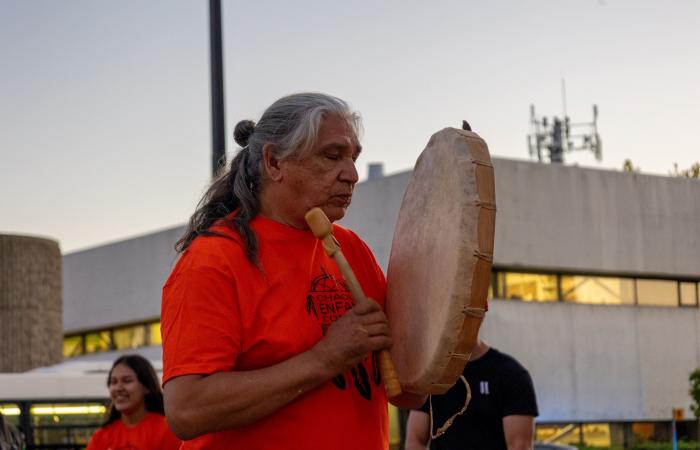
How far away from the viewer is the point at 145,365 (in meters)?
7.88

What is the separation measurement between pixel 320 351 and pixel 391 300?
0.42m

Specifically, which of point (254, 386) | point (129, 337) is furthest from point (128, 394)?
point (129, 337)

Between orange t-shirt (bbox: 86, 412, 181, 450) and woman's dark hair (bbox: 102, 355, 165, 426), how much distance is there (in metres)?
0.08

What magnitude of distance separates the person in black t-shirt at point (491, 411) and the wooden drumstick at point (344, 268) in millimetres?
3472

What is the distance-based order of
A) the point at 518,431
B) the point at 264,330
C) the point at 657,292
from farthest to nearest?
the point at 657,292, the point at 518,431, the point at 264,330

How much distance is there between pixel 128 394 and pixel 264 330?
15.9 ft

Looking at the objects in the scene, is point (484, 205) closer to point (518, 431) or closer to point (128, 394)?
point (518, 431)

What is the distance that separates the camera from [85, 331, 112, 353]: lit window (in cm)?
4062

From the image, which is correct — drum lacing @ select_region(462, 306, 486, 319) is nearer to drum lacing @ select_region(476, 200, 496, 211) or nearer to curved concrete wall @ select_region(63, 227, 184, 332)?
drum lacing @ select_region(476, 200, 496, 211)

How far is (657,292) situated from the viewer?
3397 cm

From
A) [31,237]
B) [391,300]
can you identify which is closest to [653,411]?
[31,237]

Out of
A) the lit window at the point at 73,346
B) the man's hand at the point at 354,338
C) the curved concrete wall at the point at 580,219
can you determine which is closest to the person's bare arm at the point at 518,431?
the man's hand at the point at 354,338

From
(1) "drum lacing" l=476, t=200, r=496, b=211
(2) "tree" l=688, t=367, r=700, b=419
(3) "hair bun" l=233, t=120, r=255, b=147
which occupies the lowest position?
(2) "tree" l=688, t=367, r=700, b=419

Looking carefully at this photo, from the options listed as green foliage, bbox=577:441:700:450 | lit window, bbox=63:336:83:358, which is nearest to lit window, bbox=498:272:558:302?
green foliage, bbox=577:441:700:450
